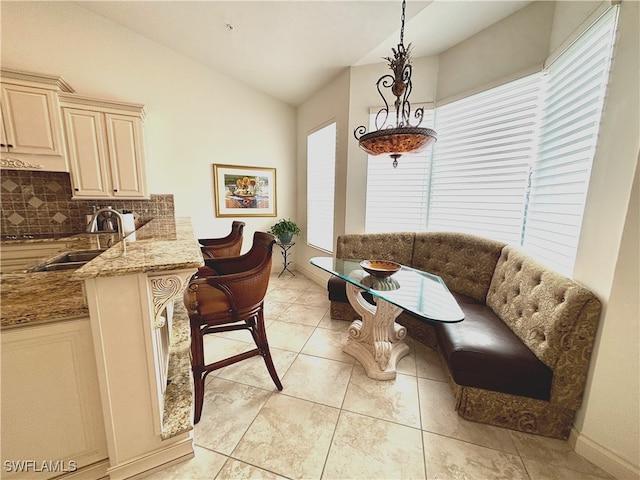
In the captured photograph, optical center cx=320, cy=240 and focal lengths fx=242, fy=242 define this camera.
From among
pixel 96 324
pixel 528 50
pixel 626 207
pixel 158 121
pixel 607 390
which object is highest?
pixel 528 50

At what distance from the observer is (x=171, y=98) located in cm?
325

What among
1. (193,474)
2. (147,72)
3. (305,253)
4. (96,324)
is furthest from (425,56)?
(193,474)

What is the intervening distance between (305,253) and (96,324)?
134 inches

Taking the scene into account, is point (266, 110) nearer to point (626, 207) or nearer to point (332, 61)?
point (332, 61)

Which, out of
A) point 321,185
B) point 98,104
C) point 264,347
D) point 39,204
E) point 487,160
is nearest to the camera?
point 264,347

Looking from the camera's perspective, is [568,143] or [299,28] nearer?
[568,143]

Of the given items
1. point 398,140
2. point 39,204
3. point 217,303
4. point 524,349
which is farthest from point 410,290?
point 39,204

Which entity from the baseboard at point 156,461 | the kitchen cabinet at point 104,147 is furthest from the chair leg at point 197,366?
the kitchen cabinet at point 104,147

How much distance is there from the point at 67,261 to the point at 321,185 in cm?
293

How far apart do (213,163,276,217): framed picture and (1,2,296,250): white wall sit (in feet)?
0.34

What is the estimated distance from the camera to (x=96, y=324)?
3.16 feet

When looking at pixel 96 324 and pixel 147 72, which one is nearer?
pixel 96 324

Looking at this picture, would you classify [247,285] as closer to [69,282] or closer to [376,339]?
[69,282]

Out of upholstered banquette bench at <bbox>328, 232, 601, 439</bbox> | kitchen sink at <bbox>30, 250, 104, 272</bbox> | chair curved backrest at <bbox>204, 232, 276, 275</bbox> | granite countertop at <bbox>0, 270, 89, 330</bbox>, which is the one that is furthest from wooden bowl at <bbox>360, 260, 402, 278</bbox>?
kitchen sink at <bbox>30, 250, 104, 272</bbox>
